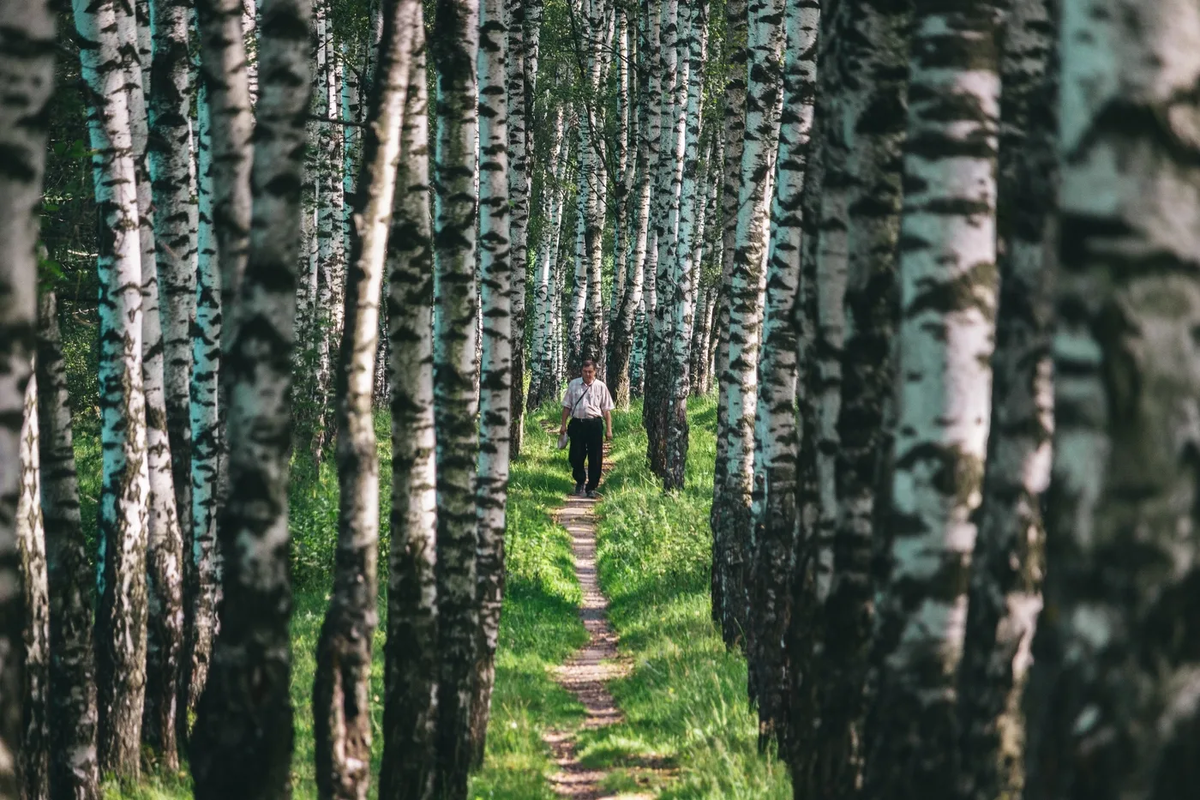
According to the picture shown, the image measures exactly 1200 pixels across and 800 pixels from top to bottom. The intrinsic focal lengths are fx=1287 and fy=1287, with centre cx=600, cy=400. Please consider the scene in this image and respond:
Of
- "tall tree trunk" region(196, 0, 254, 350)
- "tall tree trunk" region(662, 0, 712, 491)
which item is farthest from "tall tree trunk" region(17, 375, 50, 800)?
"tall tree trunk" region(662, 0, 712, 491)

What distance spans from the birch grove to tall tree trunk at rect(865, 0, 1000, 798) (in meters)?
0.01

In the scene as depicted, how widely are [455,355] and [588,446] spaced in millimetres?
13651

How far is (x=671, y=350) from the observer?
19906 millimetres

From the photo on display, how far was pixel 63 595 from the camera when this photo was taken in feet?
23.4

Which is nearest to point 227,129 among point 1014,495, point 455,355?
point 455,355

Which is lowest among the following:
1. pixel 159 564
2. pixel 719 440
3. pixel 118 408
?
pixel 159 564

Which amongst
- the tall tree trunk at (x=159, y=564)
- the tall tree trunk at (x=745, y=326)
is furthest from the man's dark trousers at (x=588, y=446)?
the tall tree trunk at (x=159, y=564)

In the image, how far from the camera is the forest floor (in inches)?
317

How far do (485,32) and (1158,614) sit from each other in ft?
25.6

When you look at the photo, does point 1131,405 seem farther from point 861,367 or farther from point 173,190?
point 173,190

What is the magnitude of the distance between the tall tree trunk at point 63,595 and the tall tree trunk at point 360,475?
210 cm

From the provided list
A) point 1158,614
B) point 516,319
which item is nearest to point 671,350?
point 516,319

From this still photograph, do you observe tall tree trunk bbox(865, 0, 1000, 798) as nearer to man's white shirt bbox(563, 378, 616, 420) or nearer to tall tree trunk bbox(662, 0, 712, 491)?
tall tree trunk bbox(662, 0, 712, 491)

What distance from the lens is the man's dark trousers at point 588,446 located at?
68.8 feet
